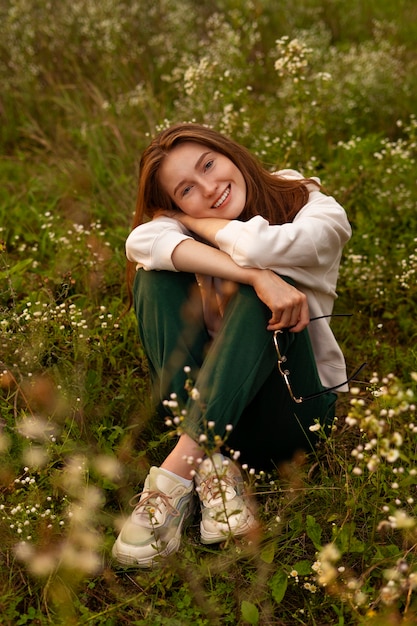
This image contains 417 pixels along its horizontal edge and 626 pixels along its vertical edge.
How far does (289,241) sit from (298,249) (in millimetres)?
44

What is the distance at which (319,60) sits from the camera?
17.9ft

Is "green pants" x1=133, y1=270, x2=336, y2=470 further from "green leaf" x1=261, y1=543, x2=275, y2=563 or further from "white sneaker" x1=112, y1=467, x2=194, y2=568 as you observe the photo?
"green leaf" x1=261, y1=543, x2=275, y2=563

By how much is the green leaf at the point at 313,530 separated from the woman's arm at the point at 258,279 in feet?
1.92

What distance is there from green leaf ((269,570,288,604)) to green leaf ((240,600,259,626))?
9 cm

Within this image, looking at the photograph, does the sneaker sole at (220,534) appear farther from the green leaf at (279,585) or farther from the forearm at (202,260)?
the forearm at (202,260)

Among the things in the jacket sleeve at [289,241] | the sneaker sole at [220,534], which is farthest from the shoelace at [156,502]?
the jacket sleeve at [289,241]

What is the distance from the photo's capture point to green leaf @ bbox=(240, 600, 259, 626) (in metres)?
1.96

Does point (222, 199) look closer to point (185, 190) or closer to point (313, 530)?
point (185, 190)

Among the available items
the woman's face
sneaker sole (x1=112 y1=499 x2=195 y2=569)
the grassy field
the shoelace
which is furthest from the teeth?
sneaker sole (x1=112 y1=499 x2=195 y2=569)

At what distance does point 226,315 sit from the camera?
7.29 ft

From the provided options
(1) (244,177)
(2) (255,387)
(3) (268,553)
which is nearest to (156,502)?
(3) (268,553)

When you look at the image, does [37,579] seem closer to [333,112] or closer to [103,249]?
[103,249]

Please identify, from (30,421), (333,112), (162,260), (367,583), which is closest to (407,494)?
(367,583)

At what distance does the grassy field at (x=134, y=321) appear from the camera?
2.07 m
